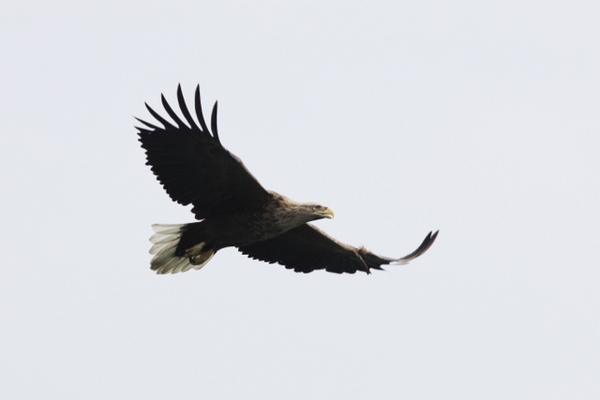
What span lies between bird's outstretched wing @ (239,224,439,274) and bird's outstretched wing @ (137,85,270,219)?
1.31 m

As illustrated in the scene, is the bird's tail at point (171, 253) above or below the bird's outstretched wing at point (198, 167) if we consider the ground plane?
below

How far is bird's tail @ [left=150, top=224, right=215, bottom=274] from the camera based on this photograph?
13336mm

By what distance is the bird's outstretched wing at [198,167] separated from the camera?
39.8 ft

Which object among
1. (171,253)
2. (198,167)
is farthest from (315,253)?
(198,167)

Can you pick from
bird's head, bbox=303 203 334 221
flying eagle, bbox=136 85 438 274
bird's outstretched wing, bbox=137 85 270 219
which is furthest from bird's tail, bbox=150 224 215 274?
bird's head, bbox=303 203 334 221

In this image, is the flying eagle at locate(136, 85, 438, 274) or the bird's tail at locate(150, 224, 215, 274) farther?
the bird's tail at locate(150, 224, 215, 274)

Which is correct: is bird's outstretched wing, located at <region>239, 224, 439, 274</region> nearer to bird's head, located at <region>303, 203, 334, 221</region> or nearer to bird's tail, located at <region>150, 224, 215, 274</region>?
bird's tail, located at <region>150, 224, 215, 274</region>

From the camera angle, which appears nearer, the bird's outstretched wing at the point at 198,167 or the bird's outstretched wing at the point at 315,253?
the bird's outstretched wing at the point at 198,167

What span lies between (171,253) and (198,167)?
1.50 metres

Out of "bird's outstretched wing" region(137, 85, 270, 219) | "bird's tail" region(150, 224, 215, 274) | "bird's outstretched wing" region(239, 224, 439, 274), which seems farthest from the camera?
"bird's outstretched wing" region(239, 224, 439, 274)

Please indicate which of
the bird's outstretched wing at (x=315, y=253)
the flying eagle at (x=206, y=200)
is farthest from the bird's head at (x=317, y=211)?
the bird's outstretched wing at (x=315, y=253)

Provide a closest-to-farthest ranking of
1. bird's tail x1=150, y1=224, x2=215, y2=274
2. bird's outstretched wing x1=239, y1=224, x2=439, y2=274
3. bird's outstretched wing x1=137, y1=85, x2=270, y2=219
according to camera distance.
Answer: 1. bird's outstretched wing x1=137, y1=85, x2=270, y2=219
2. bird's tail x1=150, y1=224, x2=215, y2=274
3. bird's outstretched wing x1=239, y1=224, x2=439, y2=274

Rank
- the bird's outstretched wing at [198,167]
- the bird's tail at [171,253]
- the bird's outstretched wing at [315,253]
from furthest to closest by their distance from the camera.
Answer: the bird's outstretched wing at [315,253], the bird's tail at [171,253], the bird's outstretched wing at [198,167]

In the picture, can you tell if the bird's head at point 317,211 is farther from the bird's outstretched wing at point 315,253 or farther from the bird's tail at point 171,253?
the bird's tail at point 171,253
